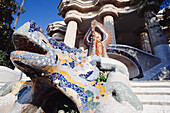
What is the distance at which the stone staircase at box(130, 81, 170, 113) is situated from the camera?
7.29ft

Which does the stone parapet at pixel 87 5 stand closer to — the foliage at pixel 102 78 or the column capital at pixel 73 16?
the column capital at pixel 73 16

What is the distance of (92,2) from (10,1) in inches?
322

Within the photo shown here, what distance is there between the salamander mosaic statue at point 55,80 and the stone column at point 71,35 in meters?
9.67

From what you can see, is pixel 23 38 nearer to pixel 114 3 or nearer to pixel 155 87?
pixel 155 87

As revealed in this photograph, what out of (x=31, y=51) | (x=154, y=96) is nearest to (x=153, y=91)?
(x=154, y=96)

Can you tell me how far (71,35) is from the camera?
12.2 meters

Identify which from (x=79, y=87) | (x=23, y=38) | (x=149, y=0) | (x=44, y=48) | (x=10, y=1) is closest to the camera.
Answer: (x=23, y=38)

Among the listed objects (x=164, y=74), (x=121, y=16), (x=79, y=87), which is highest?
(x=121, y=16)

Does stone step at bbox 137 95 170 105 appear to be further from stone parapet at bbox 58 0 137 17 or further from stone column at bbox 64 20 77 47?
stone parapet at bbox 58 0 137 17

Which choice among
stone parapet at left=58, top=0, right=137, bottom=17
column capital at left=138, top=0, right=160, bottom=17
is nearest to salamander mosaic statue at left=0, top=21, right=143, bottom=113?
column capital at left=138, top=0, right=160, bottom=17

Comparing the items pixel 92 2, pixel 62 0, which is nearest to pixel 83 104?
pixel 92 2

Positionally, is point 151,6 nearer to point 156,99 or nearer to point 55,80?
point 156,99

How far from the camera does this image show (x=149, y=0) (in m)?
9.42

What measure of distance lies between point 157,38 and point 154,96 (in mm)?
8351
